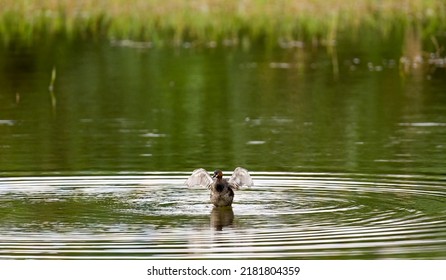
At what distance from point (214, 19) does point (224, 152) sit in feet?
52.4

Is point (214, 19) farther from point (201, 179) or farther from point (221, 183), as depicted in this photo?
point (221, 183)

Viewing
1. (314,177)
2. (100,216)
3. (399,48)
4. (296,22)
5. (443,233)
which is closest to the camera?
(443,233)

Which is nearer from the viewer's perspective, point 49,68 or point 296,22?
point 49,68

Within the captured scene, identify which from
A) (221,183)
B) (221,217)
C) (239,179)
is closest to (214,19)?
(239,179)

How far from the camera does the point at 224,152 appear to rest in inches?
570

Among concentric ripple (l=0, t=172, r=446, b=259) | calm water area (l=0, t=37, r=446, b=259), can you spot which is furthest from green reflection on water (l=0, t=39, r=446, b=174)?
concentric ripple (l=0, t=172, r=446, b=259)

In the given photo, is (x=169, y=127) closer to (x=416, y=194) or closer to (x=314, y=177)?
(x=314, y=177)

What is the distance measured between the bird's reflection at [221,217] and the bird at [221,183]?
0.05 meters

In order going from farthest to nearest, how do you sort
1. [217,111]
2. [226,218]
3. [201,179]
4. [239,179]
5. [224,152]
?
[217,111]
[224,152]
[201,179]
[239,179]
[226,218]

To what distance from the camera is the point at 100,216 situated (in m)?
10.7

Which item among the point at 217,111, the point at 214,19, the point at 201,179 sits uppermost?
the point at 201,179

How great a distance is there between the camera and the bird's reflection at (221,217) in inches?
411

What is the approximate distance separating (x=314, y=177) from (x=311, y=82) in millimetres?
8751

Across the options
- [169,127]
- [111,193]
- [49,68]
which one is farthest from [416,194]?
[49,68]
